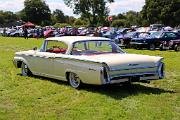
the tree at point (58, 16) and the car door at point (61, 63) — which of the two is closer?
the car door at point (61, 63)

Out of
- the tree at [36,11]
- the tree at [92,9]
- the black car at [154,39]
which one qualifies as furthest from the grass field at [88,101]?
the tree at [36,11]

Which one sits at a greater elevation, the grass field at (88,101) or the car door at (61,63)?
the car door at (61,63)

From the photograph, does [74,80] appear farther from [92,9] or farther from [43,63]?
[92,9]

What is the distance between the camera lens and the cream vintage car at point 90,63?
1007cm

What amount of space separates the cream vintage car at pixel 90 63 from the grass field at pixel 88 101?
1.00 feet

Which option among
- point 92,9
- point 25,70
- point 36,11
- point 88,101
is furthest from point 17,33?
point 36,11

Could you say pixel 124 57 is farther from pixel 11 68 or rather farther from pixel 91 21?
pixel 91 21

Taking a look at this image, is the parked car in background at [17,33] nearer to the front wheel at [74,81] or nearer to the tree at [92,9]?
the tree at [92,9]

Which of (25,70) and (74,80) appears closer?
(74,80)

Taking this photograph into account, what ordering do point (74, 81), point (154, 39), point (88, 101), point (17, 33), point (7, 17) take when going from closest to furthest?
1. point (88, 101)
2. point (74, 81)
3. point (154, 39)
4. point (17, 33)
5. point (7, 17)

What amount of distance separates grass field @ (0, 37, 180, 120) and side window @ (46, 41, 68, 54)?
2.71 ft

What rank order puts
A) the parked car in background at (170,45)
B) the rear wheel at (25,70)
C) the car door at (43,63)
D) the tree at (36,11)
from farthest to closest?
the tree at (36,11) → the parked car in background at (170,45) → the rear wheel at (25,70) → the car door at (43,63)

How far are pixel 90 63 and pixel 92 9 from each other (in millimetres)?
77092

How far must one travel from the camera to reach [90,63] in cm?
1027
